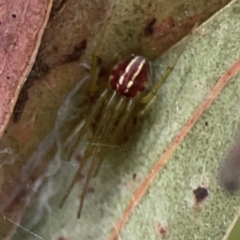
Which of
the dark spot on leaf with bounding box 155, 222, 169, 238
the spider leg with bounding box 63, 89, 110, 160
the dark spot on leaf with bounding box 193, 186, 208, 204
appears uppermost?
the dark spot on leaf with bounding box 193, 186, 208, 204

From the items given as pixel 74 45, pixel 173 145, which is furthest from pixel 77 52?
pixel 173 145

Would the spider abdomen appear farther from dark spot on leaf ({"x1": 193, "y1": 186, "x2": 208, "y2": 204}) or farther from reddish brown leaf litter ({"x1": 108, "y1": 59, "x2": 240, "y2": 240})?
dark spot on leaf ({"x1": 193, "y1": 186, "x2": 208, "y2": 204})

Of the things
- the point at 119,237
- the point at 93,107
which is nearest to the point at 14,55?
the point at 93,107

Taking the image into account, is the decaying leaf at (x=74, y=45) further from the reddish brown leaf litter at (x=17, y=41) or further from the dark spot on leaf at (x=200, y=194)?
the dark spot on leaf at (x=200, y=194)

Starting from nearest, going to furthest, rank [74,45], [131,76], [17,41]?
[17,41], [74,45], [131,76]

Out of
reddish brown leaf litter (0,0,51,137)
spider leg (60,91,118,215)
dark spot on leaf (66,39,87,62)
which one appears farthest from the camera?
spider leg (60,91,118,215)

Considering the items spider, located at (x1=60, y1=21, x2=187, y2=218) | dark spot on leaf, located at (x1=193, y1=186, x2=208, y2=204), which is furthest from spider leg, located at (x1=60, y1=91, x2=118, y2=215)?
dark spot on leaf, located at (x1=193, y1=186, x2=208, y2=204)

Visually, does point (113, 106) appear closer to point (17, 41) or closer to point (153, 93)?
point (153, 93)
